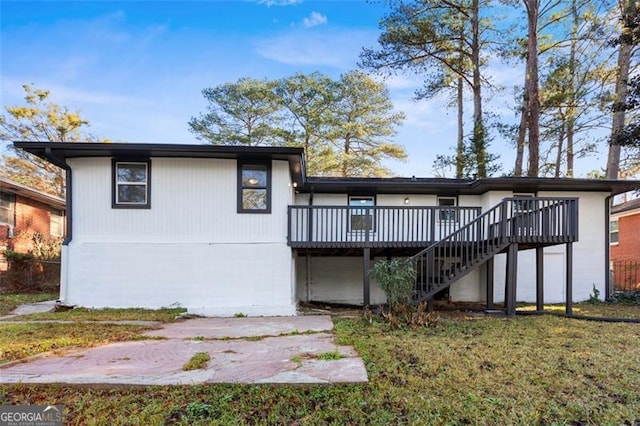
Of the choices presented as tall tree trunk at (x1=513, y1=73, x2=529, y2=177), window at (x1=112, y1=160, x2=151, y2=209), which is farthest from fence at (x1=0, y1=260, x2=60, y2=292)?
tall tree trunk at (x1=513, y1=73, x2=529, y2=177)

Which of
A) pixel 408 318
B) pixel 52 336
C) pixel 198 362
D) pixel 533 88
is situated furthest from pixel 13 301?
pixel 533 88

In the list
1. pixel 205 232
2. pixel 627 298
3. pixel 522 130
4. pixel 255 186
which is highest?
pixel 522 130

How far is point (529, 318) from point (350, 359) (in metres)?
5.35

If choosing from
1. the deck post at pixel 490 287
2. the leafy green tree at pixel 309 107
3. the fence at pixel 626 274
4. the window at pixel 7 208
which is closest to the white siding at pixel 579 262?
the deck post at pixel 490 287

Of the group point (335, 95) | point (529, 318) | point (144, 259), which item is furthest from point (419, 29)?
point (144, 259)

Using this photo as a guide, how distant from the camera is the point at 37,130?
794 inches

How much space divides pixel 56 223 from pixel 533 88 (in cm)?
2139

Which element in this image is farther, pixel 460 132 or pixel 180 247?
pixel 460 132

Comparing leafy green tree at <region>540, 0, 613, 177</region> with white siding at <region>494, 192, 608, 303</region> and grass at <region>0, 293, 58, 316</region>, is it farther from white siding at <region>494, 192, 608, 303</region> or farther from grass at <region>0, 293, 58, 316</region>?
grass at <region>0, 293, 58, 316</region>

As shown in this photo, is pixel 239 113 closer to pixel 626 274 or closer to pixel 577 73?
pixel 577 73

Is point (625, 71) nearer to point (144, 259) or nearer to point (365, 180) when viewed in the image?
point (365, 180)

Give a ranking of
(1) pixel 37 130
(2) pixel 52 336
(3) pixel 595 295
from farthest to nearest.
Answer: (1) pixel 37 130, (3) pixel 595 295, (2) pixel 52 336

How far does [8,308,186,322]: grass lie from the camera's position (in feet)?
23.6

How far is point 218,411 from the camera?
3086 millimetres
